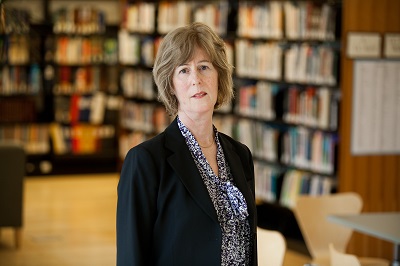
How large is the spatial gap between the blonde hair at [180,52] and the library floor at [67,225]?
130 inches

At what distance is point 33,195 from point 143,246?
8190mm

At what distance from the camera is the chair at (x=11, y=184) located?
7645mm

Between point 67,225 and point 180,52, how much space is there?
258 inches

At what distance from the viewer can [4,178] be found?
7.66 m

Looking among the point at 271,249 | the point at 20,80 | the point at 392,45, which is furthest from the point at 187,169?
the point at 20,80

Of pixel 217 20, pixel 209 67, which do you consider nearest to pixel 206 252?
pixel 209 67

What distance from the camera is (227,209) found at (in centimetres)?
265

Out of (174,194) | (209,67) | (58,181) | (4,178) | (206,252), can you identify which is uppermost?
(209,67)

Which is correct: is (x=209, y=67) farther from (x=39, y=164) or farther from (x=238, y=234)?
(x=39, y=164)

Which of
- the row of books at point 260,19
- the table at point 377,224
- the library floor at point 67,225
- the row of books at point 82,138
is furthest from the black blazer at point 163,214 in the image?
the row of books at point 82,138

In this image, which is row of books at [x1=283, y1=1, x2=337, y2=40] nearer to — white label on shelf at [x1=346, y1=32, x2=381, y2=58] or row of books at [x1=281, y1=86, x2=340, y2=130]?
white label on shelf at [x1=346, y1=32, x2=381, y2=58]

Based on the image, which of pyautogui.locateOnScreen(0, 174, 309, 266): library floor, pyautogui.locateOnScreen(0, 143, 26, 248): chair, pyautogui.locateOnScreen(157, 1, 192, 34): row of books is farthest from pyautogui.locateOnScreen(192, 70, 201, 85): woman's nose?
pyautogui.locateOnScreen(157, 1, 192, 34): row of books

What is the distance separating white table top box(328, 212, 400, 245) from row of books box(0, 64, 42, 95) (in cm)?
745

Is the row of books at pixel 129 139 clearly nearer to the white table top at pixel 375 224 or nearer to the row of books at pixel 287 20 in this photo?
the row of books at pixel 287 20
